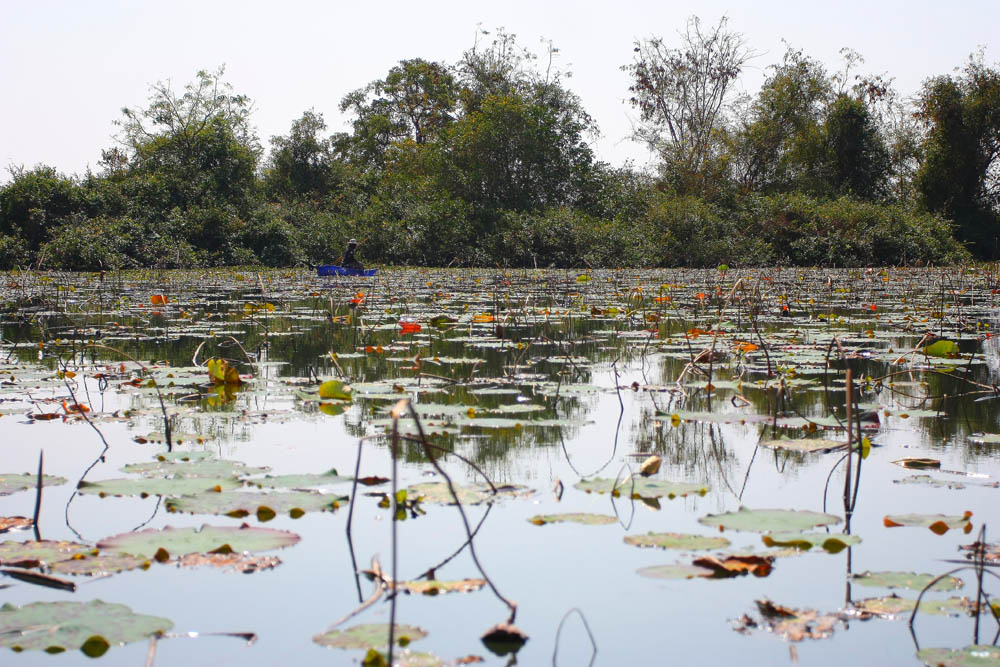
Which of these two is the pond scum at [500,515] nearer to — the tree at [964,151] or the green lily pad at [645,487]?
the green lily pad at [645,487]

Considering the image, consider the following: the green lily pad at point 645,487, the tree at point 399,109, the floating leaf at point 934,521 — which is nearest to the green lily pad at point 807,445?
the green lily pad at point 645,487

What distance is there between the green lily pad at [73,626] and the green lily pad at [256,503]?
1.80 ft

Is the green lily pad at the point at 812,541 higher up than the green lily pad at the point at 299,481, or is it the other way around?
the green lily pad at the point at 812,541

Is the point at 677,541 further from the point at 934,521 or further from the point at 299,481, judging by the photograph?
the point at 299,481

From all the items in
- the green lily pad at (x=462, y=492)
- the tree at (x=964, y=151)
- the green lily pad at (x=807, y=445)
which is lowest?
the green lily pad at (x=462, y=492)

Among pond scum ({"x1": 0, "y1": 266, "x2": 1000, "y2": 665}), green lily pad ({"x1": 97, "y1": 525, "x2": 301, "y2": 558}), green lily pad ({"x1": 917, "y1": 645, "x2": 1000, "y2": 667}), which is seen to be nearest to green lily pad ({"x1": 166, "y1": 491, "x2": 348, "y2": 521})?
pond scum ({"x1": 0, "y1": 266, "x2": 1000, "y2": 665})

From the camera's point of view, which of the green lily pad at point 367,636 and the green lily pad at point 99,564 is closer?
the green lily pad at point 367,636

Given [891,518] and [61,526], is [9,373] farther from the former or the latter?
[891,518]

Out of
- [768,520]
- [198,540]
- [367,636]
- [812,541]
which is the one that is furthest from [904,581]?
[198,540]

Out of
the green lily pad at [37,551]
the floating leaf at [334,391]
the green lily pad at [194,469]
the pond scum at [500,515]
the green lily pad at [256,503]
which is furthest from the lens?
the floating leaf at [334,391]

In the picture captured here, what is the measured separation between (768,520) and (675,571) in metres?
0.36

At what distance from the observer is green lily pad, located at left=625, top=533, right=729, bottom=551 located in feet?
5.66

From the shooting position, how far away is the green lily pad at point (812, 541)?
1.73 m

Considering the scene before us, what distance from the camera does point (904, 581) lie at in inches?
61.0
